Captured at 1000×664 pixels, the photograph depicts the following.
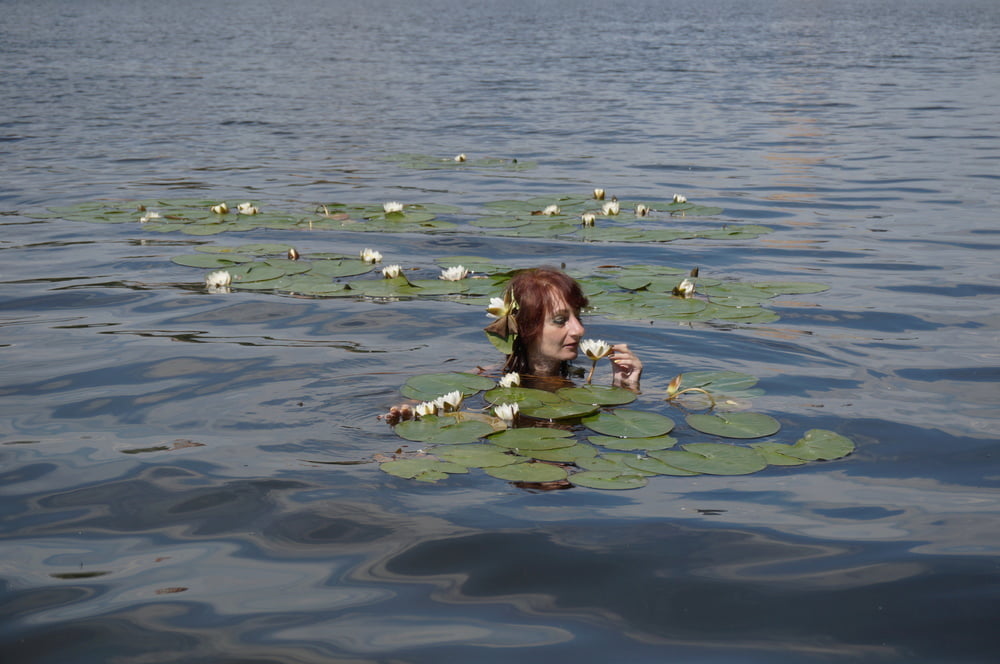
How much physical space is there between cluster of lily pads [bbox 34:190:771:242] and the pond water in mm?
168

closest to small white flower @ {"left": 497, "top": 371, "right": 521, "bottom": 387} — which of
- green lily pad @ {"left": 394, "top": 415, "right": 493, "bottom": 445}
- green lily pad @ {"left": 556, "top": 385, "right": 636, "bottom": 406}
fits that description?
green lily pad @ {"left": 556, "top": 385, "right": 636, "bottom": 406}

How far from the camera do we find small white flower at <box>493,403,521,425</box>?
5.19 m

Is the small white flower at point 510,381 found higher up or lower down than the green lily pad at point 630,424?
higher up

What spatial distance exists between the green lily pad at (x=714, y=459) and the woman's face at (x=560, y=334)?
57.8 inches

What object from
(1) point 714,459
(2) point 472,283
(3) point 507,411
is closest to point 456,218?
(2) point 472,283

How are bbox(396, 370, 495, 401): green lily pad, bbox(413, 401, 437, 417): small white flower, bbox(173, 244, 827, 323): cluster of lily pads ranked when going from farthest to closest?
1. bbox(173, 244, 827, 323): cluster of lily pads
2. bbox(396, 370, 495, 401): green lily pad
3. bbox(413, 401, 437, 417): small white flower

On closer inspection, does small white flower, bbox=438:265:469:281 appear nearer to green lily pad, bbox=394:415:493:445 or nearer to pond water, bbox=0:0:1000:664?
pond water, bbox=0:0:1000:664

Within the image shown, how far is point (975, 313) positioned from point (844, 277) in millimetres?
1409

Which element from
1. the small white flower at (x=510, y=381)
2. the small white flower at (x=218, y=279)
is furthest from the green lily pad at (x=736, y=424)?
the small white flower at (x=218, y=279)

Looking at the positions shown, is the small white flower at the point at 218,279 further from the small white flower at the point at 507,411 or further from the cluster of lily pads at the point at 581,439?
the small white flower at the point at 507,411

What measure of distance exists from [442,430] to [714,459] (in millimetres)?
1339

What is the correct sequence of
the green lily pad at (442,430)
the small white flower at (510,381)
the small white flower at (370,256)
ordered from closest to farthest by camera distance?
the green lily pad at (442,430), the small white flower at (510,381), the small white flower at (370,256)

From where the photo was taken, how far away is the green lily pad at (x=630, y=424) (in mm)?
5121

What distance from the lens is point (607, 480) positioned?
4574 mm
